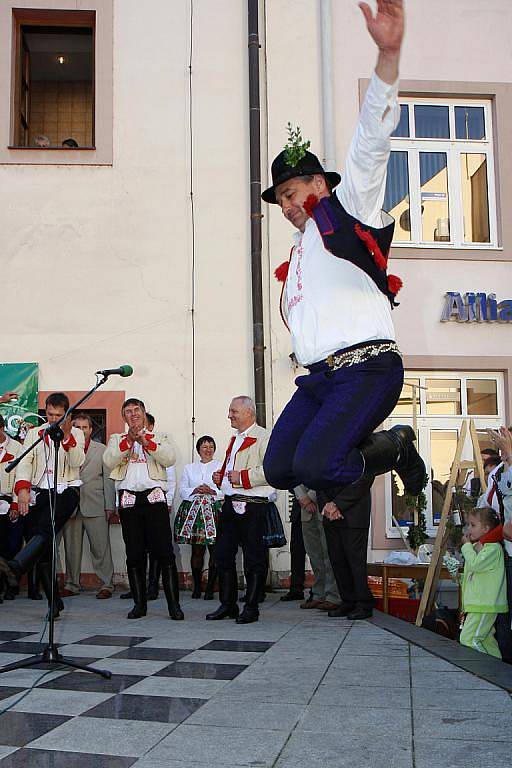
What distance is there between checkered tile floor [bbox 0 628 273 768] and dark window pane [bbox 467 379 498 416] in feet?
20.0

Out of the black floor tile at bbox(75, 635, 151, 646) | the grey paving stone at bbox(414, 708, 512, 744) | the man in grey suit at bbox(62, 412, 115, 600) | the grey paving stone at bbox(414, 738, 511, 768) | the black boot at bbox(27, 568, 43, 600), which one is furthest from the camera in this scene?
the man in grey suit at bbox(62, 412, 115, 600)

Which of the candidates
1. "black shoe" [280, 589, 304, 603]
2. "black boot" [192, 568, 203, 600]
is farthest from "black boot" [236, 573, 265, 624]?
"black boot" [192, 568, 203, 600]

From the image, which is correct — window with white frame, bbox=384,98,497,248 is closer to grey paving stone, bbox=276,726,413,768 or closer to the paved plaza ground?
the paved plaza ground

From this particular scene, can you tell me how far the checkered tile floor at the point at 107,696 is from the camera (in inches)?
119

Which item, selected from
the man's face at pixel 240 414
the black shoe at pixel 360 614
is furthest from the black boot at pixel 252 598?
the man's face at pixel 240 414

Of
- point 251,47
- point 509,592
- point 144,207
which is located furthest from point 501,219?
point 509,592

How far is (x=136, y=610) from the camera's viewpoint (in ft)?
23.0

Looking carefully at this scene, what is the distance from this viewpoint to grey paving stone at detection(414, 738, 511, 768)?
282 centimetres

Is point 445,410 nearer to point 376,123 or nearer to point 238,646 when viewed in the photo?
point 238,646

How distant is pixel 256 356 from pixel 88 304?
7.07 feet

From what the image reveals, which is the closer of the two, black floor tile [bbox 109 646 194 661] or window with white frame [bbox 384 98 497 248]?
black floor tile [bbox 109 646 194 661]

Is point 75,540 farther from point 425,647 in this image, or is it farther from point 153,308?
point 425,647

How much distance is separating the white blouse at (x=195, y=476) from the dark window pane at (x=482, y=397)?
11.5 ft

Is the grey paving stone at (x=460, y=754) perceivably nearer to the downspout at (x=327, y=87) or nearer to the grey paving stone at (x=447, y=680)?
the grey paving stone at (x=447, y=680)
